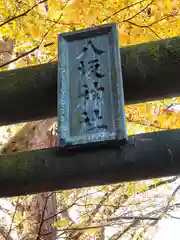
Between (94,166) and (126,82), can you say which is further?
(126,82)

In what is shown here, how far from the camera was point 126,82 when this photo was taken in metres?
1.50

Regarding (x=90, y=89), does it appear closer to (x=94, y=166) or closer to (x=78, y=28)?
(x=94, y=166)

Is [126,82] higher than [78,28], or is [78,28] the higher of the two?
[78,28]

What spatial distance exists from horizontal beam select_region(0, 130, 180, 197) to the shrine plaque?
54 millimetres

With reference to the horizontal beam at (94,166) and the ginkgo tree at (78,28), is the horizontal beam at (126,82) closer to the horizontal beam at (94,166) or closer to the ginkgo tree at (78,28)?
the horizontal beam at (94,166)

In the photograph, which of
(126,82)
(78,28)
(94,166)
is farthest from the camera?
(78,28)

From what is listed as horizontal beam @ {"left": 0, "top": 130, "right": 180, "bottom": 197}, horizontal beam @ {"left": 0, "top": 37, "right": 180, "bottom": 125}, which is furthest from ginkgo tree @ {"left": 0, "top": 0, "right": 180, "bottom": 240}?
horizontal beam @ {"left": 0, "top": 130, "right": 180, "bottom": 197}

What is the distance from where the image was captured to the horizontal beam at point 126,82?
1.46 m

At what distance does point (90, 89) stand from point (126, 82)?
15 cm

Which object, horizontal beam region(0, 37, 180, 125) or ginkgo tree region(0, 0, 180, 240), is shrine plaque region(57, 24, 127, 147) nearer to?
horizontal beam region(0, 37, 180, 125)

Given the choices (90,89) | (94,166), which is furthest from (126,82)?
(94,166)

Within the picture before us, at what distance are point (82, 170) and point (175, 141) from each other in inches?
13.7


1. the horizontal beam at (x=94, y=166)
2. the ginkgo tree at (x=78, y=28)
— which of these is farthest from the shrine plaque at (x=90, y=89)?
the ginkgo tree at (x=78, y=28)

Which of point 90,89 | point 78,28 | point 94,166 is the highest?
point 78,28
